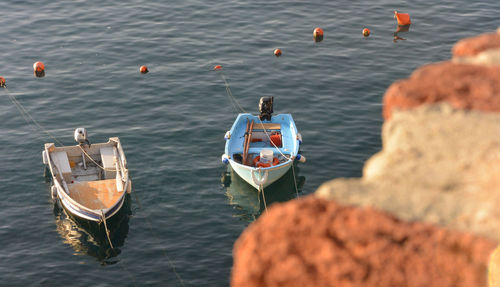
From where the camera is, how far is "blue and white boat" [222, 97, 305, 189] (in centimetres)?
3312

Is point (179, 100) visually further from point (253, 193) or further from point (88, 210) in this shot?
point (88, 210)

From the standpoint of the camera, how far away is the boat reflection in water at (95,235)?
2986 cm

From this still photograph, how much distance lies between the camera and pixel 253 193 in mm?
34094

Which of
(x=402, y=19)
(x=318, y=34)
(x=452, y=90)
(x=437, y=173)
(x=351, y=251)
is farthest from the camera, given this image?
(x=402, y=19)

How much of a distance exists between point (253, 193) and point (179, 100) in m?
12.9

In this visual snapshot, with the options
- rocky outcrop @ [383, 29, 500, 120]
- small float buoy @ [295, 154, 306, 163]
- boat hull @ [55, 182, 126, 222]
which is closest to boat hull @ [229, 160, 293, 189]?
small float buoy @ [295, 154, 306, 163]

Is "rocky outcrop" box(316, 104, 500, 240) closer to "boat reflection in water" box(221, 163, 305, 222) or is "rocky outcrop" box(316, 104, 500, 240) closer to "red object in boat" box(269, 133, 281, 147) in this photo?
"boat reflection in water" box(221, 163, 305, 222)

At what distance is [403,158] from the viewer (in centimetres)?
464

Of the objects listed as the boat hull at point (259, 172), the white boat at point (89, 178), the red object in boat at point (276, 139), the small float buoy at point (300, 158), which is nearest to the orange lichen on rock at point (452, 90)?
the white boat at point (89, 178)

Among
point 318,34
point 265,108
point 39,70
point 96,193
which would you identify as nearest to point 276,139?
point 265,108

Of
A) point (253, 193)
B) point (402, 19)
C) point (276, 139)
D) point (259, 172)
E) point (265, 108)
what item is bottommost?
point (253, 193)

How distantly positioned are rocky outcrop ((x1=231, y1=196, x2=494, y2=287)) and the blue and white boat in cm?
2818

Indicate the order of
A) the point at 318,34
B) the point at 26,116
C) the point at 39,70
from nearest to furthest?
the point at 26,116 → the point at 39,70 → the point at 318,34

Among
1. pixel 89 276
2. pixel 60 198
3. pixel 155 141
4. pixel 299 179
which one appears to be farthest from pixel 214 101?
pixel 89 276
